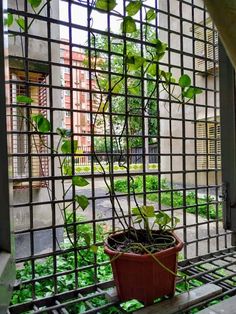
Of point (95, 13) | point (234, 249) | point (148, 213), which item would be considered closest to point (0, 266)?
point (148, 213)

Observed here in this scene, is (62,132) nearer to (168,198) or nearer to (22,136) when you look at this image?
(22,136)

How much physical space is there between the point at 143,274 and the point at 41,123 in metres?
0.67

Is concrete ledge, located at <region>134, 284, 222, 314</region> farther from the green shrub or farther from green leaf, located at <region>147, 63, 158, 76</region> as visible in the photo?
green leaf, located at <region>147, 63, 158, 76</region>

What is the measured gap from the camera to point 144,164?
4.32 feet

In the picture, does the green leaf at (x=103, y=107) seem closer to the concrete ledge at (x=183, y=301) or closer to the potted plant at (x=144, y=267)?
the potted plant at (x=144, y=267)

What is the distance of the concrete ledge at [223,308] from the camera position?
101 centimetres

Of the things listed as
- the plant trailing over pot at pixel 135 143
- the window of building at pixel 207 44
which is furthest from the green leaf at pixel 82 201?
the window of building at pixel 207 44

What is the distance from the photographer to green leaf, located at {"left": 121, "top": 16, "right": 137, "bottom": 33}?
1.14m

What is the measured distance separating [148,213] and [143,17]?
932 millimetres

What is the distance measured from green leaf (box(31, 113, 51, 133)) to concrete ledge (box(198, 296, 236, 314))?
36.0 inches

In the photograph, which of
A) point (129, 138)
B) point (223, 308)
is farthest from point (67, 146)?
point (223, 308)

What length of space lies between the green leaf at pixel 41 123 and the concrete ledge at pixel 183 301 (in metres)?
0.76

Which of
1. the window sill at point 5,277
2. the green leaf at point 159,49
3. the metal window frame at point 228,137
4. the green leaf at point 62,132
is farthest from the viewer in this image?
the metal window frame at point 228,137

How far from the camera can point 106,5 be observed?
1.12 m
